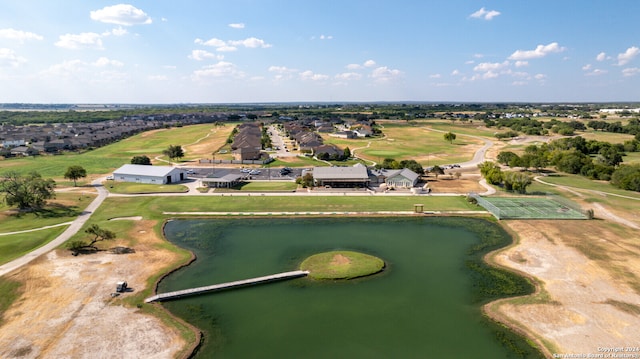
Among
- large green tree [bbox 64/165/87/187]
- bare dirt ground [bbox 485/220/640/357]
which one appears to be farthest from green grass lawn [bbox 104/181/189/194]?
bare dirt ground [bbox 485/220/640/357]

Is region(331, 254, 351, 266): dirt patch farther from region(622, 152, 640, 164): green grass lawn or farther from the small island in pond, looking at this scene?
region(622, 152, 640, 164): green grass lawn

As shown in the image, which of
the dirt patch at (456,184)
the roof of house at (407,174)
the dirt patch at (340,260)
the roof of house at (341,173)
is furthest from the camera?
the roof of house at (407,174)

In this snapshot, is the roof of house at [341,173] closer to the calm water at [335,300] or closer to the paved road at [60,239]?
the calm water at [335,300]

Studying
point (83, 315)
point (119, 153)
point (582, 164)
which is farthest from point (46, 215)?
point (582, 164)

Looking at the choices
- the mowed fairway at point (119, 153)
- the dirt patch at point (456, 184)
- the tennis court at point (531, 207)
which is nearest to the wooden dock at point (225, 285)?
the tennis court at point (531, 207)

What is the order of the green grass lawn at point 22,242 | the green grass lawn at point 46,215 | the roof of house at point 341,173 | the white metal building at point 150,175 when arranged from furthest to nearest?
the white metal building at point 150,175
the roof of house at point 341,173
the green grass lawn at point 46,215
the green grass lawn at point 22,242

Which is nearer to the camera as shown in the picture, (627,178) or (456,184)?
(627,178)

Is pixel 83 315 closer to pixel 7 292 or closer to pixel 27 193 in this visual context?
pixel 7 292

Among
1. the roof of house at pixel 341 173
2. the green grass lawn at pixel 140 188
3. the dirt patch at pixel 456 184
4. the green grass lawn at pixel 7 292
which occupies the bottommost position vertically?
the green grass lawn at pixel 7 292
